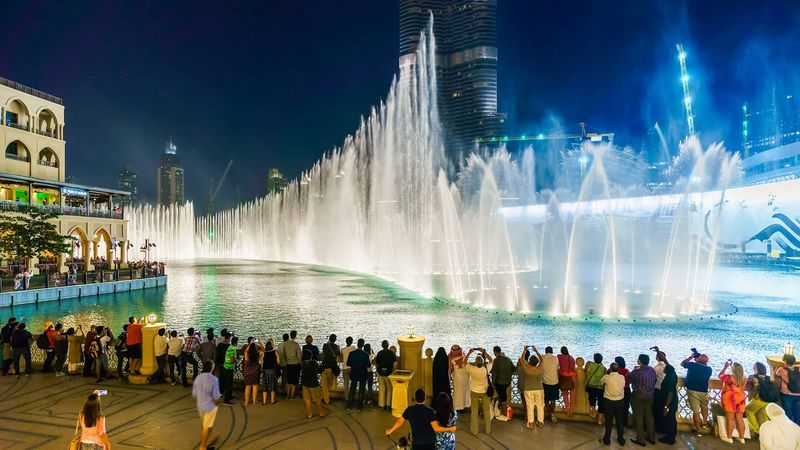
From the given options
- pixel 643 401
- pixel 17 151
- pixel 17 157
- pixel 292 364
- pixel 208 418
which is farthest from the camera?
pixel 17 151

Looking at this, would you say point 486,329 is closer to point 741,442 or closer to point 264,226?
point 741,442

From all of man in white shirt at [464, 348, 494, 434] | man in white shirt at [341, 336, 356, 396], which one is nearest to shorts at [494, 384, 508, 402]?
man in white shirt at [464, 348, 494, 434]

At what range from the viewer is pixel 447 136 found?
546 ft

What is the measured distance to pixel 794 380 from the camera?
25.2ft

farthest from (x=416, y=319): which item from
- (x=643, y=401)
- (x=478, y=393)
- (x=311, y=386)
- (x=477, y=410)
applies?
(x=643, y=401)

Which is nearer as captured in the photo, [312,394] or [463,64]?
[312,394]

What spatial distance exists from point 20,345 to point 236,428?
6.90m

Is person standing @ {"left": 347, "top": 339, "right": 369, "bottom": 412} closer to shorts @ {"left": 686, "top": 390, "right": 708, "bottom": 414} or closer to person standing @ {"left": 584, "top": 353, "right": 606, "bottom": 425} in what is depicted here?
person standing @ {"left": 584, "top": 353, "right": 606, "bottom": 425}

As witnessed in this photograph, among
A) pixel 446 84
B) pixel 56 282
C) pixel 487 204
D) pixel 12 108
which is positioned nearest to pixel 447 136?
pixel 446 84

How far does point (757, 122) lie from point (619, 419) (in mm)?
188053

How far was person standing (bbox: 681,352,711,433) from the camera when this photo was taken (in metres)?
7.93

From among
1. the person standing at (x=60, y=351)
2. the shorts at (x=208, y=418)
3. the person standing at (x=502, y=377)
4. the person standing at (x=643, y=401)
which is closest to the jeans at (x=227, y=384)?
the shorts at (x=208, y=418)

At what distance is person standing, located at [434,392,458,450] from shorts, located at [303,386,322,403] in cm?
Result: 343

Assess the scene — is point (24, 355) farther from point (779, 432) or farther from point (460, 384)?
point (779, 432)
